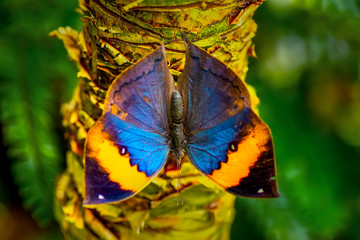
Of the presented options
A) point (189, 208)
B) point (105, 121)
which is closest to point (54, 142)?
point (189, 208)

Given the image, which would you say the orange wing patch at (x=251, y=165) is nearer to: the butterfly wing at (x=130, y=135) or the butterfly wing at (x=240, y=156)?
the butterfly wing at (x=240, y=156)

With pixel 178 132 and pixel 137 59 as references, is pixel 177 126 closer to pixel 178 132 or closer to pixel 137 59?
pixel 178 132

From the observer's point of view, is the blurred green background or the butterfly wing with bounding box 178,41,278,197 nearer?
the butterfly wing with bounding box 178,41,278,197

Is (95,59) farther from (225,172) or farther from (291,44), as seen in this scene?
(291,44)

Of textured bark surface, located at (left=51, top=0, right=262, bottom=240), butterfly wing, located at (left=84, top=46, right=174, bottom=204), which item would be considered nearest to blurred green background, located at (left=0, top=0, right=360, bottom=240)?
textured bark surface, located at (left=51, top=0, right=262, bottom=240)

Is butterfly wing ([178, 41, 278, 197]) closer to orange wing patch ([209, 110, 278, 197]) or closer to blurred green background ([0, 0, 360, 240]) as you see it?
orange wing patch ([209, 110, 278, 197])
